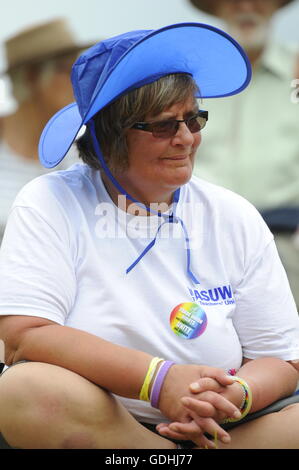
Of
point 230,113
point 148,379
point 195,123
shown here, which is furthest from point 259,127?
point 148,379

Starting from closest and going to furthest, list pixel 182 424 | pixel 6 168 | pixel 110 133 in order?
pixel 182 424 < pixel 110 133 < pixel 6 168

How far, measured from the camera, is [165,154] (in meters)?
2.53

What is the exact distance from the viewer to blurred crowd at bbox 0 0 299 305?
5.13m

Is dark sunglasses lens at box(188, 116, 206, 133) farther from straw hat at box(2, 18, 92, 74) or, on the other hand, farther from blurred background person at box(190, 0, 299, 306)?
straw hat at box(2, 18, 92, 74)

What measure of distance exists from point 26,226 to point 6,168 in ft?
10.6

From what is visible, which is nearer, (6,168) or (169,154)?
(169,154)

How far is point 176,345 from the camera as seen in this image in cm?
247

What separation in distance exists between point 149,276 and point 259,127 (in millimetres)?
2939

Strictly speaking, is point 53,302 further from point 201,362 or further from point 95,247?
point 201,362

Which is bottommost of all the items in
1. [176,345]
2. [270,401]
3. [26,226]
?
[270,401]

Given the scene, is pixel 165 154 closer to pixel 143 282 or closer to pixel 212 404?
pixel 143 282

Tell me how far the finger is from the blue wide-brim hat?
86cm

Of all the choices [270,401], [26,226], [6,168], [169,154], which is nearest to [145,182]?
[169,154]

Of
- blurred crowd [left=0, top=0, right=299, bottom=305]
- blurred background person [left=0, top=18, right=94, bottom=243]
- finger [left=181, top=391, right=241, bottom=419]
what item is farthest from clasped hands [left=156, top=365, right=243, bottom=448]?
blurred background person [left=0, top=18, right=94, bottom=243]
